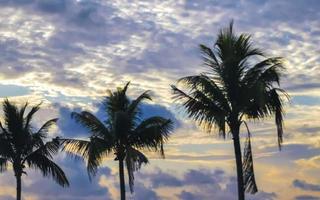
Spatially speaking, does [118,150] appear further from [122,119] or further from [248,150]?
[248,150]

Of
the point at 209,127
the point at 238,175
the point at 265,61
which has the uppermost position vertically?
the point at 265,61

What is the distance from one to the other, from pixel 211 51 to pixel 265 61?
8.87 ft

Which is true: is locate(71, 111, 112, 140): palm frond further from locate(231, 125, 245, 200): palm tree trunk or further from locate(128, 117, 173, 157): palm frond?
locate(231, 125, 245, 200): palm tree trunk

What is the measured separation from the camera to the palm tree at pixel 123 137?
4412 cm

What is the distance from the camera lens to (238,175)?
33.4 m

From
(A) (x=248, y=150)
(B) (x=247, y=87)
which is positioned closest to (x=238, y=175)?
(A) (x=248, y=150)

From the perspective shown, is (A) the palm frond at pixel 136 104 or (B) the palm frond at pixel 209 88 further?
(A) the palm frond at pixel 136 104

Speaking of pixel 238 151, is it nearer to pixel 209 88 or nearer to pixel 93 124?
pixel 209 88

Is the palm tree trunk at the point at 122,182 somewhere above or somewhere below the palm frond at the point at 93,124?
below

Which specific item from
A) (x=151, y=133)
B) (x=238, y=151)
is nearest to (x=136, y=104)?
(x=151, y=133)

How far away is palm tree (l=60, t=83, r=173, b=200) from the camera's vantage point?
44125 mm

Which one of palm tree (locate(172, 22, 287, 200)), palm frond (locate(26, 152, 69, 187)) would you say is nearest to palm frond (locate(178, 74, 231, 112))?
palm tree (locate(172, 22, 287, 200))

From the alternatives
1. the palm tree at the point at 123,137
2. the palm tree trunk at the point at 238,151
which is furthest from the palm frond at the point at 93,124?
the palm tree trunk at the point at 238,151

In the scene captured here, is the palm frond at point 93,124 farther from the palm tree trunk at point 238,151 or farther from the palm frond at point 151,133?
the palm tree trunk at point 238,151
